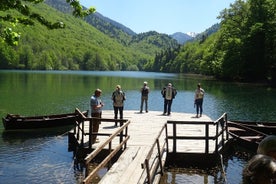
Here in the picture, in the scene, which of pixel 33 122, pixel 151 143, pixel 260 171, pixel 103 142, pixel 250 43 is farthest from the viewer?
pixel 250 43

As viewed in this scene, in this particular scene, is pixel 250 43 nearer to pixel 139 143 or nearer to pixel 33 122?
pixel 33 122

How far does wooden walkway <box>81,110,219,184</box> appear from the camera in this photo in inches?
455

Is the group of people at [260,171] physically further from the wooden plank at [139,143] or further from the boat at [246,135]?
the boat at [246,135]

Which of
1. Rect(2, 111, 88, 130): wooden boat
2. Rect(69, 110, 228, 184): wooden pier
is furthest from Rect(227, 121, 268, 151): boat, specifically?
Rect(2, 111, 88, 130): wooden boat

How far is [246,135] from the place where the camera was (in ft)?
73.2

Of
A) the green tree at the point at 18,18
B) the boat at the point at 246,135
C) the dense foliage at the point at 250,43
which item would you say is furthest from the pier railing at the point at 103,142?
the dense foliage at the point at 250,43

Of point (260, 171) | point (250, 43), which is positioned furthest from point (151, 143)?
point (250, 43)

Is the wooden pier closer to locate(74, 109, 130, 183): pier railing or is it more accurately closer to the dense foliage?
locate(74, 109, 130, 183): pier railing

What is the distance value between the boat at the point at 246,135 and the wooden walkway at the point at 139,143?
1.59 metres

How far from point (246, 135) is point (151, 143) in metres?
8.06

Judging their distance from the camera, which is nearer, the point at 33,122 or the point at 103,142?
the point at 103,142

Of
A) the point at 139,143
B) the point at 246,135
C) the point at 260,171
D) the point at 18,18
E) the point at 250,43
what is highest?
the point at 250,43

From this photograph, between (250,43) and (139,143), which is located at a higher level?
(250,43)

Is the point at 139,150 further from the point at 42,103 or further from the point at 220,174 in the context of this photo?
the point at 42,103
